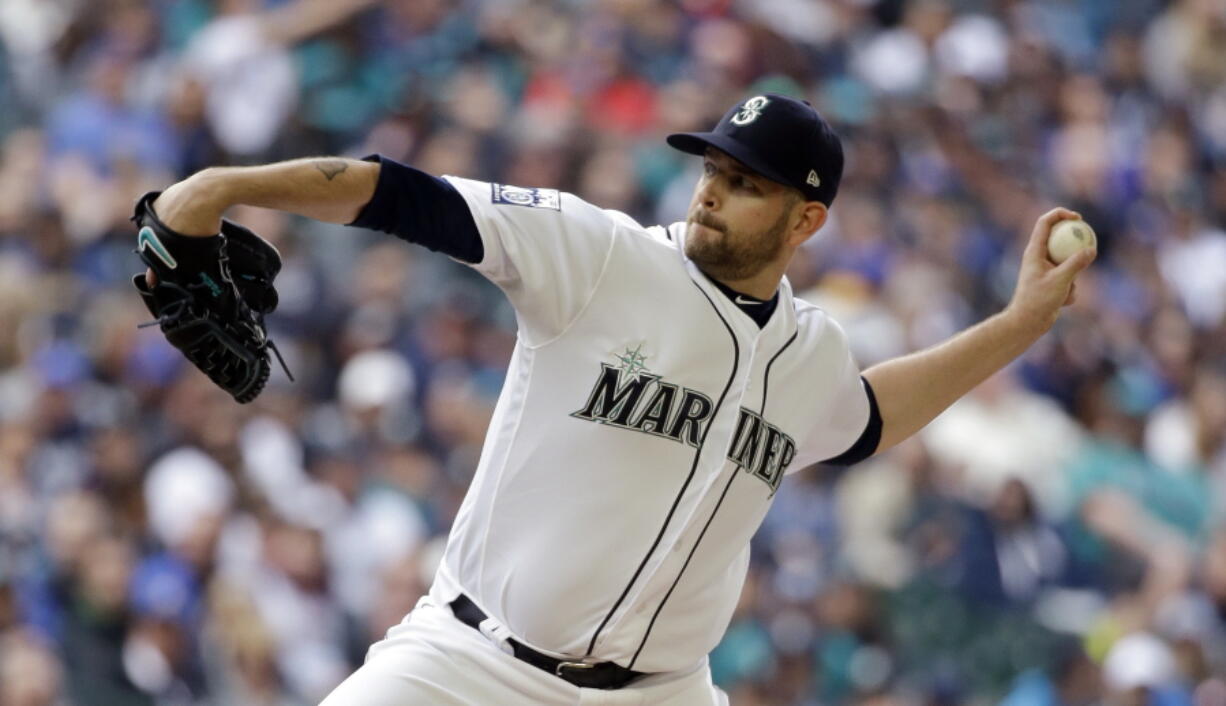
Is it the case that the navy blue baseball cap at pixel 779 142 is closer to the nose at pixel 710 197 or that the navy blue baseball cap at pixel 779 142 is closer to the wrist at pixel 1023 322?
the nose at pixel 710 197

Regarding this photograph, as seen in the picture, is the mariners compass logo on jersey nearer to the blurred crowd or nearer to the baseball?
the baseball

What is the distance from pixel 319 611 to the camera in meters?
7.21

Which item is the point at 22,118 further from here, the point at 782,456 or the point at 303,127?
the point at 782,456

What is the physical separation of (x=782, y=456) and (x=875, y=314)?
490 centimetres

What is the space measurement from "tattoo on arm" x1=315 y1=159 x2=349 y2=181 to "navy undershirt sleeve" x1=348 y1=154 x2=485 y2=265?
8 cm

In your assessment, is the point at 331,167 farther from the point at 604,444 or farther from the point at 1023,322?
the point at 1023,322

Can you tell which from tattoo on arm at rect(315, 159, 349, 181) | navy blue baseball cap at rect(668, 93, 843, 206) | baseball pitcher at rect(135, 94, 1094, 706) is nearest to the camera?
tattoo on arm at rect(315, 159, 349, 181)

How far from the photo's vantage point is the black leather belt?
141 inches

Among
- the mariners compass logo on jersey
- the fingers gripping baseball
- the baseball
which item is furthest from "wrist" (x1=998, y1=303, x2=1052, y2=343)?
the mariners compass logo on jersey

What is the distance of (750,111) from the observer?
372 centimetres

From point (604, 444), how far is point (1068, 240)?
1.34 m

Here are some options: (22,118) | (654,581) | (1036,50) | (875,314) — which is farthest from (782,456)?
(1036,50)

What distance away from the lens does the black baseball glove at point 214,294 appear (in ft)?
10.1

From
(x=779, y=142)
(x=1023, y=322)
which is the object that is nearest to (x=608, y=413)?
(x=779, y=142)
